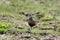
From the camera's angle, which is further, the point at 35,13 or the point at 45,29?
the point at 35,13

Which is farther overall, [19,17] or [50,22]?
[19,17]

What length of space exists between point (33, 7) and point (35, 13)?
9.43 ft

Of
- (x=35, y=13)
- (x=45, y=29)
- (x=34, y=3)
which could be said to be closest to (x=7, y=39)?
(x=45, y=29)

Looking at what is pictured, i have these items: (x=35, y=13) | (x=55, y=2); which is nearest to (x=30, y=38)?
(x=35, y=13)

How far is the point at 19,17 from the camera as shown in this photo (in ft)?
55.0

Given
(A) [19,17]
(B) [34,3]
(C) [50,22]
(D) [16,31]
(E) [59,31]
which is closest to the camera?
(D) [16,31]

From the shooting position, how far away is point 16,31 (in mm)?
11805

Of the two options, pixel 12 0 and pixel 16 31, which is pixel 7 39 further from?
pixel 12 0

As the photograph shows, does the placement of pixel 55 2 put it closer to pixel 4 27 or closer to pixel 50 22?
pixel 50 22

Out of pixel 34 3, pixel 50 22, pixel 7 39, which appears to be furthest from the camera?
pixel 34 3

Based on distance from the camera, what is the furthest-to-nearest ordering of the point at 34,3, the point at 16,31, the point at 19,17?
the point at 34,3 → the point at 19,17 → the point at 16,31

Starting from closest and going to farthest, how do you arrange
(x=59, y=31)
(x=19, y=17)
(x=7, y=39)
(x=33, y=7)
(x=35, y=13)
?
(x=7, y=39) < (x=59, y=31) < (x=19, y=17) < (x=35, y=13) < (x=33, y=7)

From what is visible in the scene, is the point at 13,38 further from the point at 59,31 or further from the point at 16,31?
the point at 59,31

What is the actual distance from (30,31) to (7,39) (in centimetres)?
193
